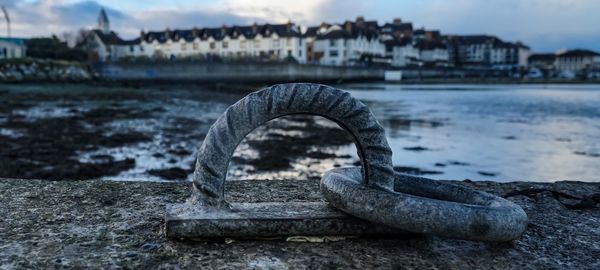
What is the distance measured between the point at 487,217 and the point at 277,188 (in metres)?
2.22

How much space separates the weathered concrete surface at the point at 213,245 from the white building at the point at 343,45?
100618 mm

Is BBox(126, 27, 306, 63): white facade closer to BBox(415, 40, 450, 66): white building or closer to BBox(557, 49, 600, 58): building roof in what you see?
BBox(415, 40, 450, 66): white building

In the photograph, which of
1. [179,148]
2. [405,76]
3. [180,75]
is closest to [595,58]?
[405,76]

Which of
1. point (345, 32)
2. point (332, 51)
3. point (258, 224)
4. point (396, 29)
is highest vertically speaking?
point (396, 29)

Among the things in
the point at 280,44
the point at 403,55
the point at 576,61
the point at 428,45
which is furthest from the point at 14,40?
the point at 576,61

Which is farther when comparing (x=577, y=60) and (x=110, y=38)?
(x=577, y=60)

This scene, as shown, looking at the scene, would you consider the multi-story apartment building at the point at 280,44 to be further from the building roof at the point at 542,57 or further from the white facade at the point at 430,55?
the building roof at the point at 542,57

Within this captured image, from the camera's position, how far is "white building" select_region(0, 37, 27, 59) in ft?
230

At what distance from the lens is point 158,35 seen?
11681 centimetres

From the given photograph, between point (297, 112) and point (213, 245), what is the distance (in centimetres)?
94

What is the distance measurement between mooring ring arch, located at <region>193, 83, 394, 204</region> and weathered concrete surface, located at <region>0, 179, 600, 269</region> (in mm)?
404

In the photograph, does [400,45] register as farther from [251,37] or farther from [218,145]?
[218,145]

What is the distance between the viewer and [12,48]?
237 ft

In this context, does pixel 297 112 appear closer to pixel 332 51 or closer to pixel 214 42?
pixel 332 51
